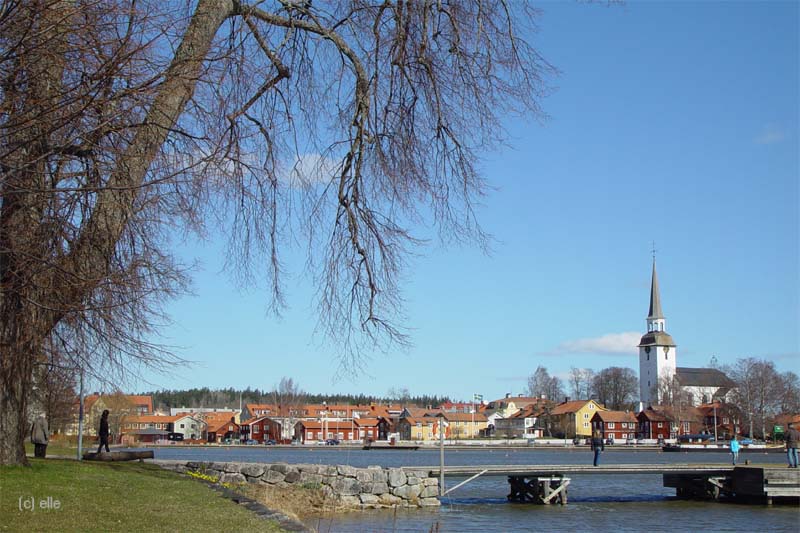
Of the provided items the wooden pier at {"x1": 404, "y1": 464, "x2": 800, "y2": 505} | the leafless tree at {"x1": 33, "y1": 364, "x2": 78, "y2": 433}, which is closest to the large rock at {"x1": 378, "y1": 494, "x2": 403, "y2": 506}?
the wooden pier at {"x1": 404, "y1": 464, "x2": 800, "y2": 505}

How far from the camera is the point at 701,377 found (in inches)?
5782

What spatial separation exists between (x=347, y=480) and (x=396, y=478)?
165 cm

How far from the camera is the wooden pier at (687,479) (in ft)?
86.0

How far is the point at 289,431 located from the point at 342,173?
121 m

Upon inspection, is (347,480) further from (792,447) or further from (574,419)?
(574,419)

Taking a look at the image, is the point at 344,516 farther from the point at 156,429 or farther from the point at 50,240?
the point at 156,429

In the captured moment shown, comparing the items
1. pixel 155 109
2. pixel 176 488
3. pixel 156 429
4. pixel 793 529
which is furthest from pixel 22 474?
pixel 156 429

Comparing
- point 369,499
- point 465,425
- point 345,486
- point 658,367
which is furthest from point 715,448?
point 345,486

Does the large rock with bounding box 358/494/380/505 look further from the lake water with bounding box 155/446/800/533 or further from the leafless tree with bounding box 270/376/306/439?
the leafless tree with bounding box 270/376/306/439

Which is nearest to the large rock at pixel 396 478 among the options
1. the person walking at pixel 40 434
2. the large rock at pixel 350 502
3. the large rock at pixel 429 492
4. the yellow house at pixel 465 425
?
the large rock at pixel 429 492

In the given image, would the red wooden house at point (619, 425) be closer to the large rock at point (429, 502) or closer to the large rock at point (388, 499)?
the large rock at point (429, 502)

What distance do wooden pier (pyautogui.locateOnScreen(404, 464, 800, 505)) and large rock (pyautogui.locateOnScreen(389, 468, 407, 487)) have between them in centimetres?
88

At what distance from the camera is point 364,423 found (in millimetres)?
132875

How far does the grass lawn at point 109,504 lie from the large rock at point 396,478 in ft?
35.2
